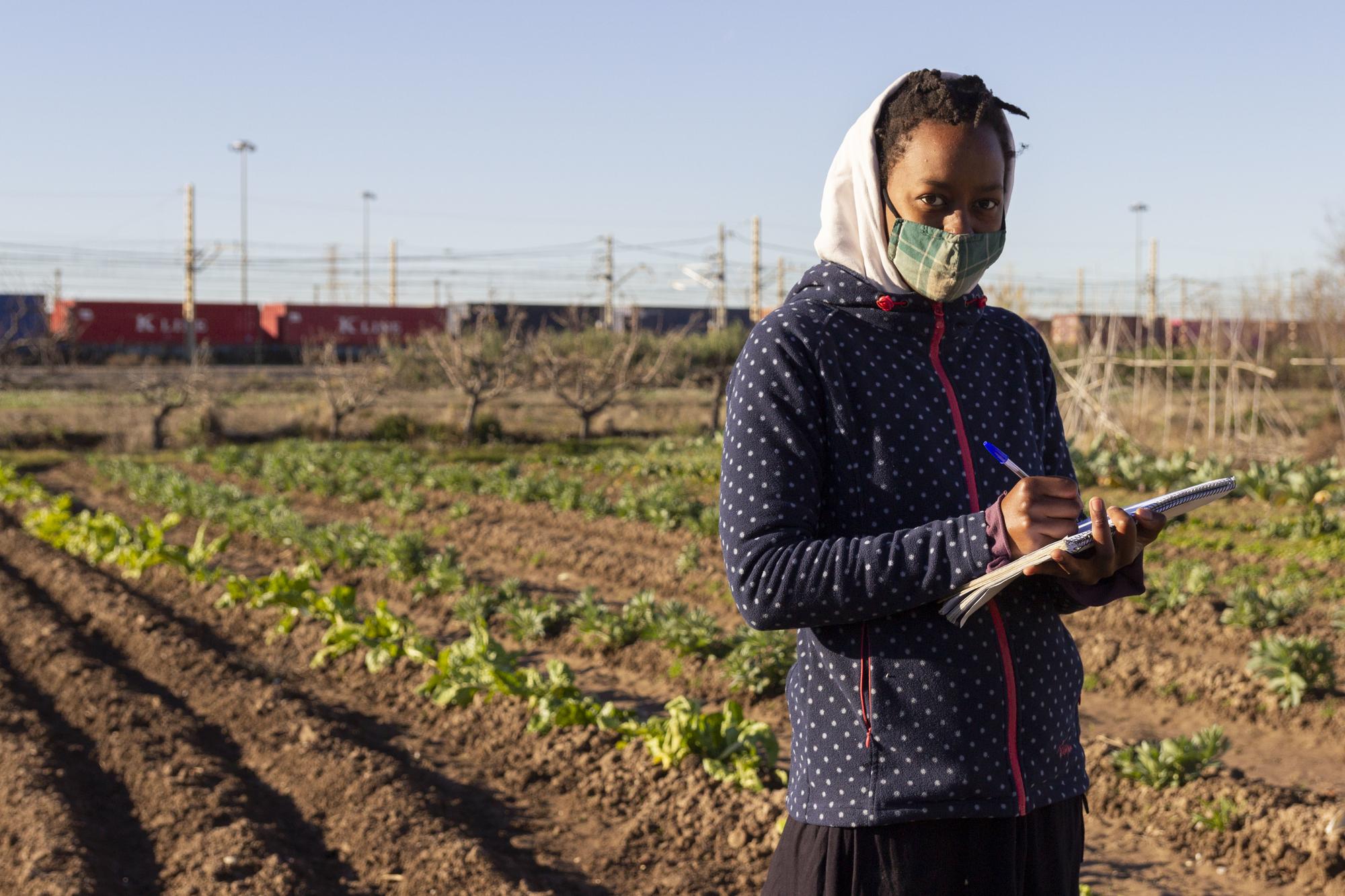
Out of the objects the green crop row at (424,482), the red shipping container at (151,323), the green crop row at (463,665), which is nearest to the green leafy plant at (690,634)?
the green crop row at (463,665)

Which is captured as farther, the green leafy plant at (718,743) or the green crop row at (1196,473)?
the green crop row at (1196,473)

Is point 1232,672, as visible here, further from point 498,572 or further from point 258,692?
point 498,572

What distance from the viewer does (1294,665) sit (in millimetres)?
6332

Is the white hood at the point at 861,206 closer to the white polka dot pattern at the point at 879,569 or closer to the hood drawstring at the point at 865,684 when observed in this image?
the white polka dot pattern at the point at 879,569

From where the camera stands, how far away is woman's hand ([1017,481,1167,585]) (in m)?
1.57

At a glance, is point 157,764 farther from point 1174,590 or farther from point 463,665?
point 1174,590

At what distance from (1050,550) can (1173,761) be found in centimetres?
392

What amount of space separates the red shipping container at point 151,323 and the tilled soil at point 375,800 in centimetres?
3615

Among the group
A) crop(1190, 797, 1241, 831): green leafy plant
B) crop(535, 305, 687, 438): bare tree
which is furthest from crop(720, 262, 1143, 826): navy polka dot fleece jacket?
crop(535, 305, 687, 438): bare tree

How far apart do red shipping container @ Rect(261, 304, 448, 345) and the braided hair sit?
139 feet

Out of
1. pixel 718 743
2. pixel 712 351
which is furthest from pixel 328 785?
pixel 712 351

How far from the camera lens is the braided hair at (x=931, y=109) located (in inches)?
69.4

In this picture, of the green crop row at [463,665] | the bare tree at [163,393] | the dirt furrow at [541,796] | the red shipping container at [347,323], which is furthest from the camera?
the red shipping container at [347,323]

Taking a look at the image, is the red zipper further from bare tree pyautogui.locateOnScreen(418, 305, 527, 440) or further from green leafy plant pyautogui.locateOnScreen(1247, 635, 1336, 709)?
bare tree pyautogui.locateOnScreen(418, 305, 527, 440)
